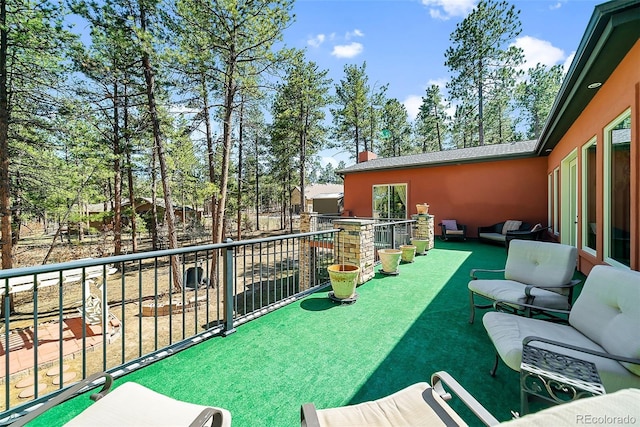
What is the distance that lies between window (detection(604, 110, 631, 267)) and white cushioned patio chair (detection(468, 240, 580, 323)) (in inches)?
47.7

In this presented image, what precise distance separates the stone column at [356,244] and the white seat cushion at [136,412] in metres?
3.39

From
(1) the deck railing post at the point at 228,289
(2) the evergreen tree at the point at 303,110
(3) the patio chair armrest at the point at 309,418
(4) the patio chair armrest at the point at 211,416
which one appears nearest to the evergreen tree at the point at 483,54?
(2) the evergreen tree at the point at 303,110

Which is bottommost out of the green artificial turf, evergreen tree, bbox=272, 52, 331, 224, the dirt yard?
the dirt yard

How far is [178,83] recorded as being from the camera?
928 centimetres

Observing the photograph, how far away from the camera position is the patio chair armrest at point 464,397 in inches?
40.3

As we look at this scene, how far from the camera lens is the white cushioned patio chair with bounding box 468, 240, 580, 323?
259 centimetres

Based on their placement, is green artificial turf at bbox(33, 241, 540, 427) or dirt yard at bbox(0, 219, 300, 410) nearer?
green artificial turf at bbox(33, 241, 540, 427)

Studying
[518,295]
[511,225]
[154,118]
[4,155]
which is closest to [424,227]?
[511,225]

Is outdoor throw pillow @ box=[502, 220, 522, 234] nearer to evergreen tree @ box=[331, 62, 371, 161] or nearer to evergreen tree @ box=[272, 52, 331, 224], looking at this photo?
evergreen tree @ box=[272, 52, 331, 224]

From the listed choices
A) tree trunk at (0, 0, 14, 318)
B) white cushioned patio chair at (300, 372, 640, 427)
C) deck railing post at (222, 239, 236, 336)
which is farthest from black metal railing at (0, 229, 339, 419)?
tree trunk at (0, 0, 14, 318)

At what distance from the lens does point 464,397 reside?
1167mm

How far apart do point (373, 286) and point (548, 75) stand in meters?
22.6

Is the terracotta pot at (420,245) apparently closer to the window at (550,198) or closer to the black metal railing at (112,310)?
the black metal railing at (112,310)

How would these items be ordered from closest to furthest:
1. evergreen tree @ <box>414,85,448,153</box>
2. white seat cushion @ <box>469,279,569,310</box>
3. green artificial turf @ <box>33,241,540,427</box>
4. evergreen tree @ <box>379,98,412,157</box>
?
green artificial turf @ <box>33,241,540,427</box> < white seat cushion @ <box>469,279,569,310</box> < evergreen tree @ <box>414,85,448,153</box> < evergreen tree @ <box>379,98,412,157</box>
